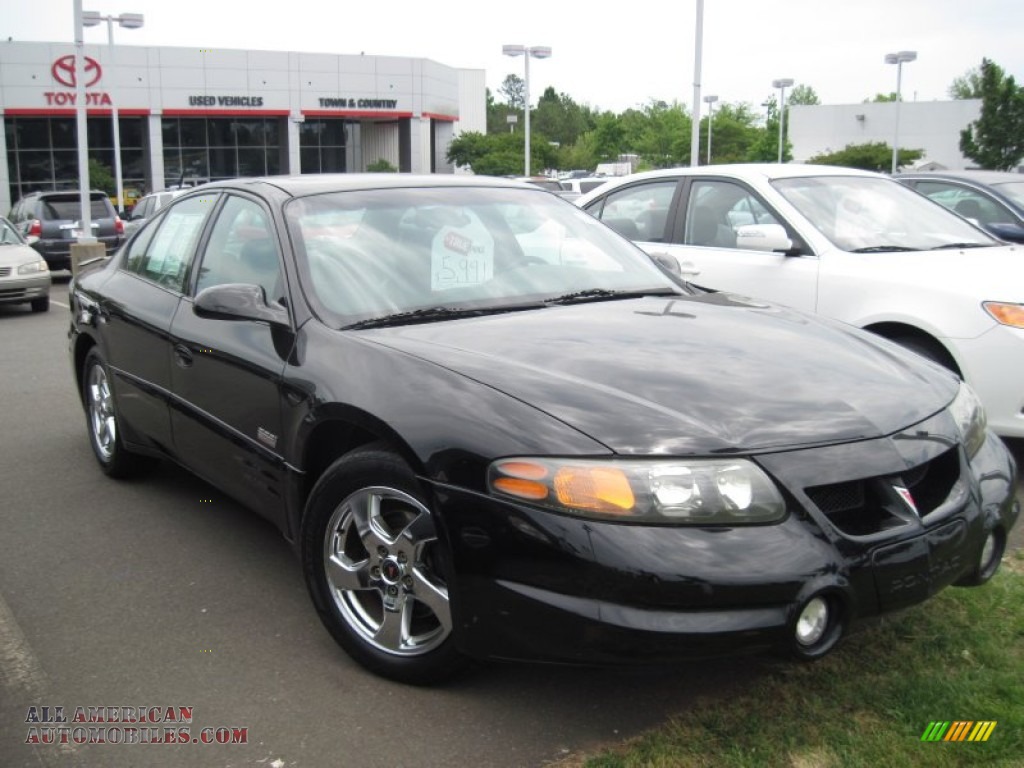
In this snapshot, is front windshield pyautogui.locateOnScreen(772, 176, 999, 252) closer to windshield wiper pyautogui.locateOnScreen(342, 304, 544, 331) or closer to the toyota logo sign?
windshield wiper pyautogui.locateOnScreen(342, 304, 544, 331)

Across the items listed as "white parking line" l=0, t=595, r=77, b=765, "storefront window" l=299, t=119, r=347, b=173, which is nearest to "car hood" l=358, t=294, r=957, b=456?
"white parking line" l=0, t=595, r=77, b=765

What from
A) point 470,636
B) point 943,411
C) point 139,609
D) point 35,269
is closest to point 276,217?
point 139,609

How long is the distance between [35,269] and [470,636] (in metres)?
13.1

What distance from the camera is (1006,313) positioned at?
5.11 meters

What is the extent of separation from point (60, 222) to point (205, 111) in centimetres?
2895

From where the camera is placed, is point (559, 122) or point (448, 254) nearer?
point (448, 254)

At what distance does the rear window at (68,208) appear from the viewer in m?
20.2

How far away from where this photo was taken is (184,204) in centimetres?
507

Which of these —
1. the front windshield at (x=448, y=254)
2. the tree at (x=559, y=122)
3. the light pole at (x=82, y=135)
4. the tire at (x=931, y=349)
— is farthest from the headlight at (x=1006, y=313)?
the tree at (x=559, y=122)

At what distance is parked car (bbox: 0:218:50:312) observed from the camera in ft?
45.1

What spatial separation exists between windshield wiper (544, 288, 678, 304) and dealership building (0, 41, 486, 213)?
140 feet

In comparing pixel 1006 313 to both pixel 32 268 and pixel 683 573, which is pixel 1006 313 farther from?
pixel 32 268

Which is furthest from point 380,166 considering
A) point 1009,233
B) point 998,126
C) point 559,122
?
point 559,122

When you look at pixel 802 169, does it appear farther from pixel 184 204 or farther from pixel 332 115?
pixel 332 115
